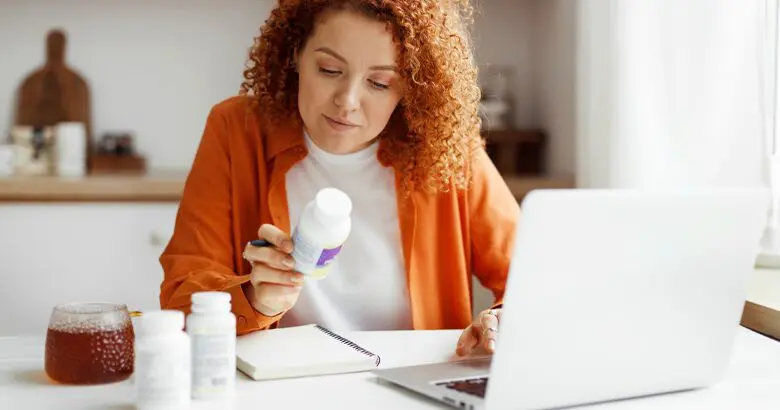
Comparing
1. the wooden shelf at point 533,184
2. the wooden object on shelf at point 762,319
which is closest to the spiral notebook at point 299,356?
the wooden object on shelf at point 762,319

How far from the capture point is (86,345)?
1.10 metres

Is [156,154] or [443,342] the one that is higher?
[156,154]

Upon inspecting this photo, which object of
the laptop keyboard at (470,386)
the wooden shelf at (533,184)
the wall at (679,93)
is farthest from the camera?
the wooden shelf at (533,184)

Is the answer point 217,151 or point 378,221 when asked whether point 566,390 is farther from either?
point 217,151

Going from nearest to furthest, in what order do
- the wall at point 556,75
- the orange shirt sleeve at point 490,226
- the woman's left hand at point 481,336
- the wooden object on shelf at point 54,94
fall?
the woman's left hand at point 481,336 → the orange shirt sleeve at point 490,226 → the wall at point 556,75 → the wooden object on shelf at point 54,94

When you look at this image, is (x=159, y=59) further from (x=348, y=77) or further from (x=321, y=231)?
(x=321, y=231)

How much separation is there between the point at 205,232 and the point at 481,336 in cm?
50

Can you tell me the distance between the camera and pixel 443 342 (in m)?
1.38

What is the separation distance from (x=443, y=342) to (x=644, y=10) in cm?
113

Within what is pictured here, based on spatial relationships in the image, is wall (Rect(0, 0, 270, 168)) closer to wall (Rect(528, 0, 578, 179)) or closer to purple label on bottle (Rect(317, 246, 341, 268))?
wall (Rect(528, 0, 578, 179))

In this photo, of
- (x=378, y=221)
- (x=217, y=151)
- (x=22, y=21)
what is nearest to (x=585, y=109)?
(x=378, y=221)

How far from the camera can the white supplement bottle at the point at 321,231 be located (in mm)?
1018

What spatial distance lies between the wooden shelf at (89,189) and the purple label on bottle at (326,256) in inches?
66.0

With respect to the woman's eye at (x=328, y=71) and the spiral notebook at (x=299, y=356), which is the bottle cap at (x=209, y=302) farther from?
the woman's eye at (x=328, y=71)
